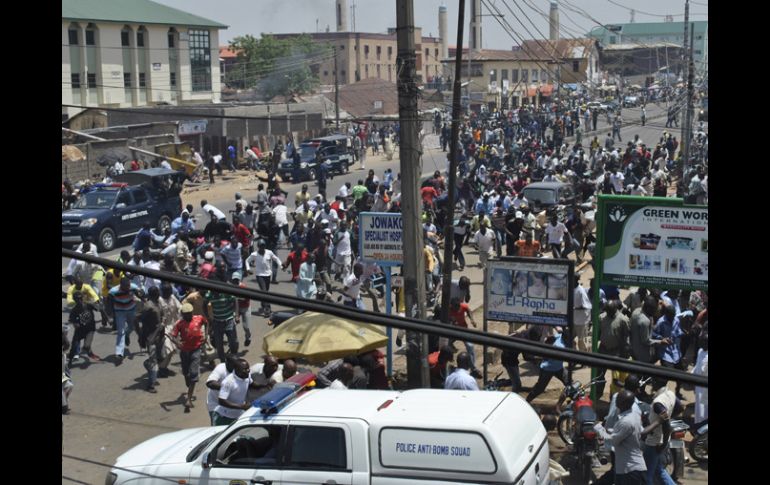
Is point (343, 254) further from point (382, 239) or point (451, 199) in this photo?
point (382, 239)

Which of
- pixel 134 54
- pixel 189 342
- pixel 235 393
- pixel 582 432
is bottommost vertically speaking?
pixel 582 432

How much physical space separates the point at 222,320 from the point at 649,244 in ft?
19.3

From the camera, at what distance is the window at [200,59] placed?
6781 centimetres

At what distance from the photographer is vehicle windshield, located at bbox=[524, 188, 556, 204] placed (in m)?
27.8

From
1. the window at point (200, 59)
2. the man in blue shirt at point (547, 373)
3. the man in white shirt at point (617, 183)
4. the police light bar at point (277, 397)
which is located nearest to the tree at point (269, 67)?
the window at point (200, 59)

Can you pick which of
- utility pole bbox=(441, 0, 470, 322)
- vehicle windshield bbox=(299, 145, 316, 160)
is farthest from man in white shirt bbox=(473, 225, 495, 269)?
vehicle windshield bbox=(299, 145, 316, 160)

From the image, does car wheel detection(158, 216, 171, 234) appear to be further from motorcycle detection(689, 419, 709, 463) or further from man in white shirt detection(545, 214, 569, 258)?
motorcycle detection(689, 419, 709, 463)

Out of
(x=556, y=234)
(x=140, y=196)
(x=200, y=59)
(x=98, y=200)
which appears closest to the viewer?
(x=556, y=234)

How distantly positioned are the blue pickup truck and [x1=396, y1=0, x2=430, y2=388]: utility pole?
13.1 m

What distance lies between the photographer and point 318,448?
7.78 m

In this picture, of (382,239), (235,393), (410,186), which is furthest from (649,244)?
(235,393)

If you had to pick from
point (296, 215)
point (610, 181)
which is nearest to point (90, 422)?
point (296, 215)

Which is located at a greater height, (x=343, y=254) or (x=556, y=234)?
(x=556, y=234)
